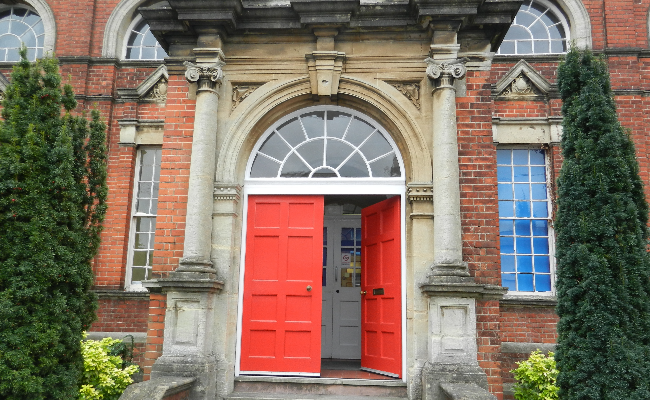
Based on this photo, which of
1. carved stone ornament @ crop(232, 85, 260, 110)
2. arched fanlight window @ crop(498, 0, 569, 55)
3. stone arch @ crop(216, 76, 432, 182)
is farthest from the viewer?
arched fanlight window @ crop(498, 0, 569, 55)

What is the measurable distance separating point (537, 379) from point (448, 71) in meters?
3.77

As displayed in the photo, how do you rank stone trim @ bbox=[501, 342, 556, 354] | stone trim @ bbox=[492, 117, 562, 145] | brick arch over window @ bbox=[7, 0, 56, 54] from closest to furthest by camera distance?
stone trim @ bbox=[501, 342, 556, 354]
stone trim @ bbox=[492, 117, 562, 145]
brick arch over window @ bbox=[7, 0, 56, 54]

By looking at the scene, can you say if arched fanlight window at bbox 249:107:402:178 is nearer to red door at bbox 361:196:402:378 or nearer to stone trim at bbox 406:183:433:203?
stone trim at bbox 406:183:433:203

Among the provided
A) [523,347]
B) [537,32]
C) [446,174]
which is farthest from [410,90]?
[537,32]

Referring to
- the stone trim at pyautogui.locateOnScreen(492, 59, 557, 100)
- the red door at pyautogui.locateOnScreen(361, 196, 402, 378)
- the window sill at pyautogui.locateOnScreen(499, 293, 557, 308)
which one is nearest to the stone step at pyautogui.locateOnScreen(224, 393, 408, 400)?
the red door at pyautogui.locateOnScreen(361, 196, 402, 378)

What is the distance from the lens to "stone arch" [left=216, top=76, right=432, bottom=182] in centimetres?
648

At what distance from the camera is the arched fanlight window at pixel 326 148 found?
6754 millimetres

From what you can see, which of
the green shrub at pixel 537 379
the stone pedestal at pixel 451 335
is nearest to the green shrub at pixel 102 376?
the stone pedestal at pixel 451 335

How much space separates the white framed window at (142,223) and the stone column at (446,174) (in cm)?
579

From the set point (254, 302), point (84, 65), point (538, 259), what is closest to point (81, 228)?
point (254, 302)

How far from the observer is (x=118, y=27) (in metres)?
10.6

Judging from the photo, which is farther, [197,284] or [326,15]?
[326,15]

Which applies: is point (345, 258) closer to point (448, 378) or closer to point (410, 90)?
point (410, 90)

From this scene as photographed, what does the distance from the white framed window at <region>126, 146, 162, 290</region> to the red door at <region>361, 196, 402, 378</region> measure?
180 inches
